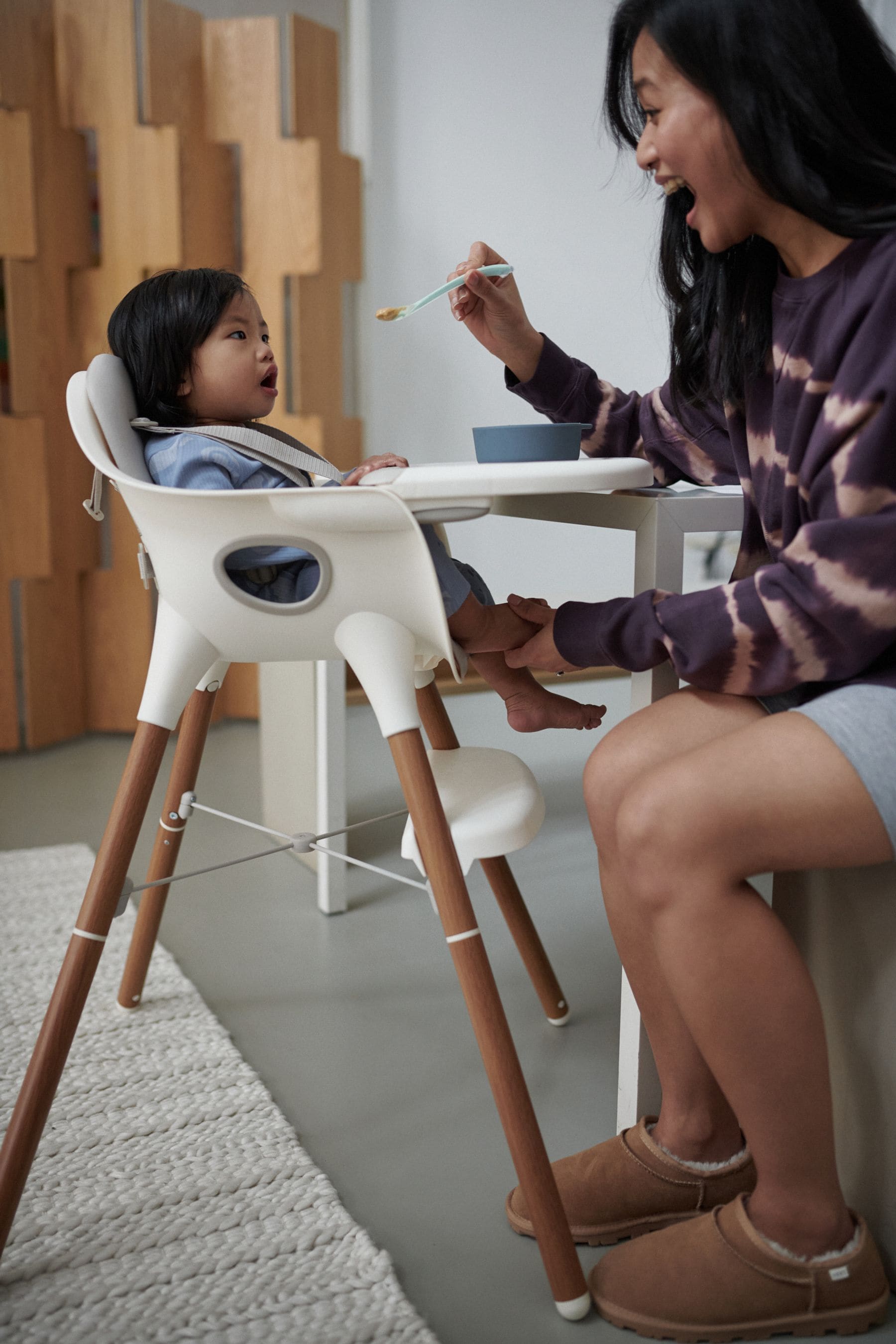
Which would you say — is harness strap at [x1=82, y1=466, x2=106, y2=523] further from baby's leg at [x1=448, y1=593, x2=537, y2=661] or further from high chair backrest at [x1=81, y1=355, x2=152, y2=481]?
baby's leg at [x1=448, y1=593, x2=537, y2=661]

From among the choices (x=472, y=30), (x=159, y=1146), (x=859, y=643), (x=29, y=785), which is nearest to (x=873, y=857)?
(x=859, y=643)

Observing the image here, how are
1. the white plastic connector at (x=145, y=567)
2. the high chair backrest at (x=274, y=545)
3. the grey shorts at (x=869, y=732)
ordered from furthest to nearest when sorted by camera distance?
the white plastic connector at (x=145, y=567)
the high chair backrest at (x=274, y=545)
the grey shorts at (x=869, y=732)

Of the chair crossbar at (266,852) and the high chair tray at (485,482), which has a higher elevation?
the high chair tray at (485,482)

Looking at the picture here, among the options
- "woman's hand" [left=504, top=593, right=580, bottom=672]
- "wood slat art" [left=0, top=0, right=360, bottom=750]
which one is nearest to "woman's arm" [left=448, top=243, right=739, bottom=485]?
"woman's hand" [left=504, top=593, right=580, bottom=672]

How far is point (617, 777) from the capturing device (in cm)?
96

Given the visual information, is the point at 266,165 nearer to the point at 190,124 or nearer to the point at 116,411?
the point at 190,124

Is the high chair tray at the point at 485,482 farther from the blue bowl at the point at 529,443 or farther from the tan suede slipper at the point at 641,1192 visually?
the tan suede slipper at the point at 641,1192

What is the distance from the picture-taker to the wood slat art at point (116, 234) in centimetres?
254

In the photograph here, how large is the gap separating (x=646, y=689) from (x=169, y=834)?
616 mm

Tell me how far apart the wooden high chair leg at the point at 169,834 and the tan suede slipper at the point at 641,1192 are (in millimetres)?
575

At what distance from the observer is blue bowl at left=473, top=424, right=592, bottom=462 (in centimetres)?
98

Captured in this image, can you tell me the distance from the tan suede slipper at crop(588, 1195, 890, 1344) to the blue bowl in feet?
2.06

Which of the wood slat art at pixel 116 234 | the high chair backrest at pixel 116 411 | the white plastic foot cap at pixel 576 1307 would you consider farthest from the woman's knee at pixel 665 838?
A: the wood slat art at pixel 116 234

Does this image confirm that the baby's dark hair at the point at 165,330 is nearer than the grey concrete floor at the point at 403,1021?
No
